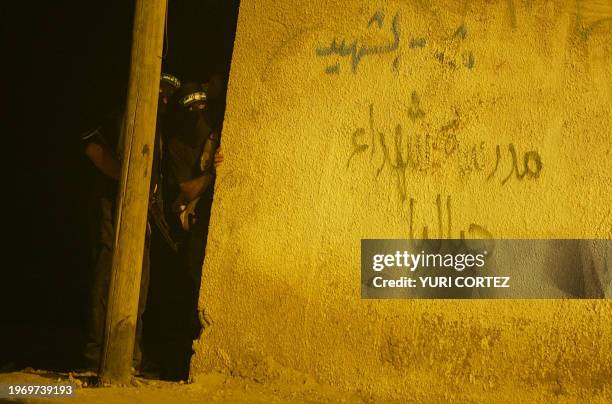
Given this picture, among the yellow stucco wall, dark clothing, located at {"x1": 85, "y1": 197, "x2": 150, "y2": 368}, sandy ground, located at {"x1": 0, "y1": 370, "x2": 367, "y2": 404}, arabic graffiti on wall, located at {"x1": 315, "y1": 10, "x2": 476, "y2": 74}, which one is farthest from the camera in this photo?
dark clothing, located at {"x1": 85, "y1": 197, "x2": 150, "y2": 368}

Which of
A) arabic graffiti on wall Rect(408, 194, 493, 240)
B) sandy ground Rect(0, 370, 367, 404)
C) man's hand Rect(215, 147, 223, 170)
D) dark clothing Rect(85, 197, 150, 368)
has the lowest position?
sandy ground Rect(0, 370, 367, 404)

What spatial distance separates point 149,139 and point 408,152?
1.42 meters

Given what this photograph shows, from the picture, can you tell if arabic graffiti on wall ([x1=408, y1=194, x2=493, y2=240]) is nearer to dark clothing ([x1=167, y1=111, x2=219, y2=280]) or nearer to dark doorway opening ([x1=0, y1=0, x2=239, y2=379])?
dark clothing ([x1=167, y1=111, x2=219, y2=280])

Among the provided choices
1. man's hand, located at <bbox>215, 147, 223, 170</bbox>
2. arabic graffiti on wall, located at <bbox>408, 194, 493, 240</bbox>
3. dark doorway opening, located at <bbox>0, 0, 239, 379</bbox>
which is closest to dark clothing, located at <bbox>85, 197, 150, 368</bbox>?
man's hand, located at <bbox>215, 147, 223, 170</bbox>

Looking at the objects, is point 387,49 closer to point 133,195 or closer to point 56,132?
point 133,195

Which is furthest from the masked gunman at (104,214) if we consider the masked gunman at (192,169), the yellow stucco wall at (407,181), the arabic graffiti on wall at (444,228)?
the arabic graffiti on wall at (444,228)

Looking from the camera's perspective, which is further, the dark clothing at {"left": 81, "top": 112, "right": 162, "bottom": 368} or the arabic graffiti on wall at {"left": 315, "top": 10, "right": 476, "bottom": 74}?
the dark clothing at {"left": 81, "top": 112, "right": 162, "bottom": 368}

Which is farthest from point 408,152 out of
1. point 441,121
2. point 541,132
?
point 541,132

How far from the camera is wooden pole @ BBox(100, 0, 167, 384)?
11.6 ft

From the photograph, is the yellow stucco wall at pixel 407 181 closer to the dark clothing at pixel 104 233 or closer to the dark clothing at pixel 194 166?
the dark clothing at pixel 194 166

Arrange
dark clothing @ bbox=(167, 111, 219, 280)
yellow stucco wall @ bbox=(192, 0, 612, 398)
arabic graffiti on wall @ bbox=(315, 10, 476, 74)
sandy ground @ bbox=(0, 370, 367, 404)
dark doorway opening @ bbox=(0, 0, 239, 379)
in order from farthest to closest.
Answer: dark doorway opening @ bbox=(0, 0, 239, 379), dark clothing @ bbox=(167, 111, 219, 280), arabic graffiti on wall @ bbox=(315, 10, 476, 74), yellow stucco wall @ bbox=(192, 0, 612, 398), sandy ground @ bbox=(0, 370, 367, 404)

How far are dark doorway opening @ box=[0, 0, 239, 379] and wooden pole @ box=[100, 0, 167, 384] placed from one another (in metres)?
1.59

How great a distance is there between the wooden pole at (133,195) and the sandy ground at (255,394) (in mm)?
146

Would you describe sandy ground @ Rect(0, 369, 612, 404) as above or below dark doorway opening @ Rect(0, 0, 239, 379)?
below
